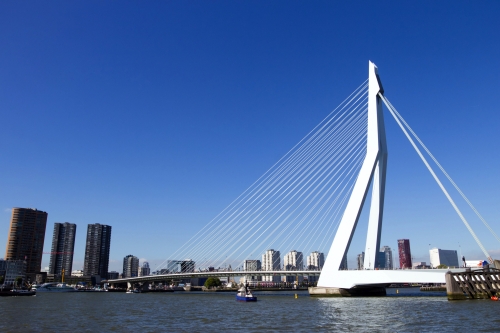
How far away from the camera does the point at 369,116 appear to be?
3550 centimetres

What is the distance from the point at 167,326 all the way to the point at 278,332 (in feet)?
17.4

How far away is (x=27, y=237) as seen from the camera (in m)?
110

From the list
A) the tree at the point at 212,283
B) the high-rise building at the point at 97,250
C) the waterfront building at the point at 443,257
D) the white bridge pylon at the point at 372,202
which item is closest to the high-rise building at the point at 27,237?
the high-rise building at the point at 97,250

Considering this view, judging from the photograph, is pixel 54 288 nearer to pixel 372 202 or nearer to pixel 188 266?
pixel 188 266

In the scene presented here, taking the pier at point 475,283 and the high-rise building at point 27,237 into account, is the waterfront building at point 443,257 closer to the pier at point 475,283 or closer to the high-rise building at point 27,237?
the pier at point 475,283

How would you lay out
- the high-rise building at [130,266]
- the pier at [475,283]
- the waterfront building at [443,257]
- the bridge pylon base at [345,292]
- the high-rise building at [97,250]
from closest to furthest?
1. the pier at [475,283]
2. the bridge pylon base at [345,292]
3. the waterfront building at [443,257]
4. the high-rise building at [97,250]
5. the high-rise building at [130,266]

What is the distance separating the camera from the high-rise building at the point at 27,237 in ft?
352

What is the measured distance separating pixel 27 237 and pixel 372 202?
104 m

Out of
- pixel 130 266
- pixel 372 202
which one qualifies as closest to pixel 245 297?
pixel 372 202

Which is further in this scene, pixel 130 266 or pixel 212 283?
pixel 130 266

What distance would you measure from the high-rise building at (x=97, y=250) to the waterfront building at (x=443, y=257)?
95.8 meters

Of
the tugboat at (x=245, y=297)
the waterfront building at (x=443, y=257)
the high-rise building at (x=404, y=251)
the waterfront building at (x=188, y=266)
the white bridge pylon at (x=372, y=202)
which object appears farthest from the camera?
the high-rise building at (x=404, y=251)

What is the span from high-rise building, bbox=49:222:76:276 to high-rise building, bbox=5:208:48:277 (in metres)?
16.2

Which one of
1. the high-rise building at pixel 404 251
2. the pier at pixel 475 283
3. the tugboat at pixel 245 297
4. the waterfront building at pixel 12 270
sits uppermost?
the high-rise building at pixel 404 251
